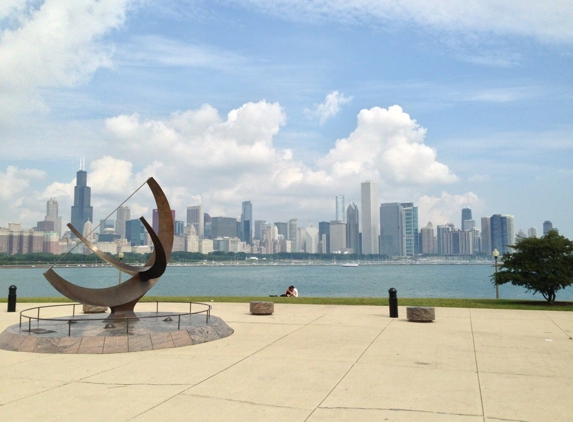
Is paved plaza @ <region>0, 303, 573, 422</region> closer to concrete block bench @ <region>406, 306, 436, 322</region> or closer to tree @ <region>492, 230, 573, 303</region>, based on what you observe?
concrete block bench @ <region>406, 306, 436, 322</region>

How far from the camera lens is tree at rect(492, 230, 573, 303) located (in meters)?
16.5

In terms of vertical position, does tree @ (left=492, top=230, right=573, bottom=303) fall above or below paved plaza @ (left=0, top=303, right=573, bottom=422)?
above

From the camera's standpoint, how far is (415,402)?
5516 millimetres

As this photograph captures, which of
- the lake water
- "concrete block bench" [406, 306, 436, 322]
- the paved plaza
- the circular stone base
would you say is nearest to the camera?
the paved plaza

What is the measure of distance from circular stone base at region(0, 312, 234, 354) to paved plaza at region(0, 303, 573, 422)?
221 mm

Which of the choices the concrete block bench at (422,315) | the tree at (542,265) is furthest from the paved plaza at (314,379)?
the tree at (542,265)

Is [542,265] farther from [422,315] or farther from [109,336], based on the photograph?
[109,336]

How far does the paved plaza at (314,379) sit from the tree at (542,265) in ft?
20.4

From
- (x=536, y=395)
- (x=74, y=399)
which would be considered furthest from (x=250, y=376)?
(x=536, y=395)

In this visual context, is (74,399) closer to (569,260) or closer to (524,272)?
(524,272)

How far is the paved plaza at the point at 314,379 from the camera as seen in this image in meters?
5.20

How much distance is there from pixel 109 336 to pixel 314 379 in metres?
4.24

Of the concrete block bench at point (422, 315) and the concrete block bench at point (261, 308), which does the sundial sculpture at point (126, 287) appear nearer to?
the concrete block bench at point (261, 308)

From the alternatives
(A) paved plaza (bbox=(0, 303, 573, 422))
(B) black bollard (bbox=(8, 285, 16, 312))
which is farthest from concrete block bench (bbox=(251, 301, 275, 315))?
(B) black bollard (bbox=(8, 285, 16, 312))
